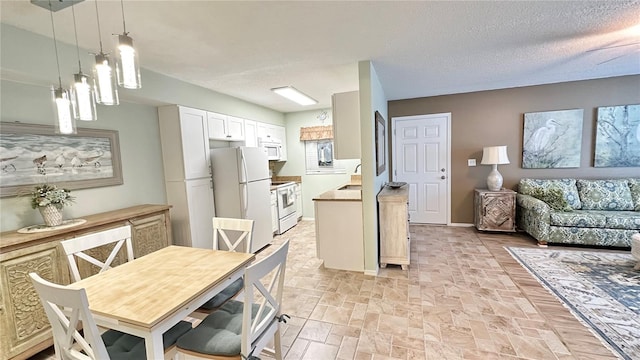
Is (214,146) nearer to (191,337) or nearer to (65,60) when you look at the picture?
(65,60)

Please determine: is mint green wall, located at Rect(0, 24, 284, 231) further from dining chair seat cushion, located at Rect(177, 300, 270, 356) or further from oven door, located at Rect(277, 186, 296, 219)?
dining chair seat cushion, located at Rect(177, 300, 270, 356)

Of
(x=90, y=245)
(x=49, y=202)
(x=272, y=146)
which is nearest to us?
(x=90, y=245)

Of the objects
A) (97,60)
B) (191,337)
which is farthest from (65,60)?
(191,337)

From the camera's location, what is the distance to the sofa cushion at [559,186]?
392 cm

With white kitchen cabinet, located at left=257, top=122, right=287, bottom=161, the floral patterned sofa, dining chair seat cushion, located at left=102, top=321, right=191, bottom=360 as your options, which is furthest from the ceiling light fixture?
the floral patterned sofa

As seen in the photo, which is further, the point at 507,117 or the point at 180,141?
the point at 507,117

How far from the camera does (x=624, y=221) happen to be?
3.30 m

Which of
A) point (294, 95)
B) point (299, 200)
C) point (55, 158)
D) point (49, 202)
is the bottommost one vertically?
point (299, 200)

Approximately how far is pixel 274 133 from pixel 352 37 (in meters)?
3.28

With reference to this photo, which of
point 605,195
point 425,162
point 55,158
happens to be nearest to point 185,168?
point 55,158

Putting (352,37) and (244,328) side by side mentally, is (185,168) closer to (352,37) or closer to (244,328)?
(352,37)

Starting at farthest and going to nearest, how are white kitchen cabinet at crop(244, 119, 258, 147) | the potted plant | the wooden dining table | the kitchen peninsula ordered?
white kitchen cabinet at crop(244, 119, 258, 147) → the kitchen peninsula → the potted plant → the wooden dining table

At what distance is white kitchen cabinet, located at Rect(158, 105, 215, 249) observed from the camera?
3322mm

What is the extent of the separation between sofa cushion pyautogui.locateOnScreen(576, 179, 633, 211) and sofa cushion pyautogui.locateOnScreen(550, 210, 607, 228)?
308 mm
